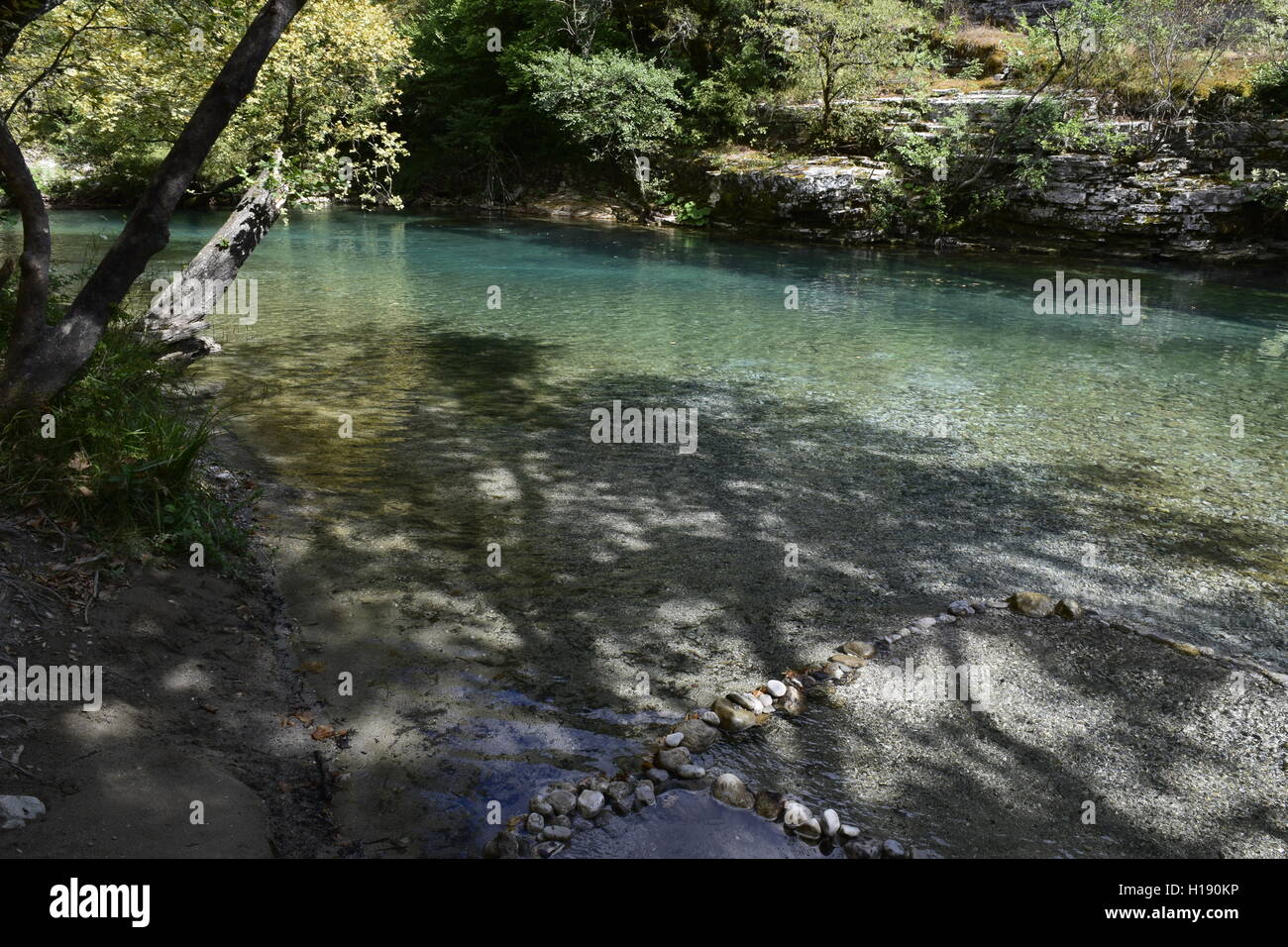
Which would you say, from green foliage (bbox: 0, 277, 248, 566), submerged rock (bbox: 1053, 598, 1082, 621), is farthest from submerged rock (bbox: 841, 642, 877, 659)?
green foliage (bbox: 0, 277, 248, 566)

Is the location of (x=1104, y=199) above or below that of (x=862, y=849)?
above

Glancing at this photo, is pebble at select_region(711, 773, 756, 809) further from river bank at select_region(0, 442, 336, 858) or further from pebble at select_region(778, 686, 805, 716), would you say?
river bank at select_region(0, 442, 336, 858)

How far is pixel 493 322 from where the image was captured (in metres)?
14.6

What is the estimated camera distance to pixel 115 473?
490 cm

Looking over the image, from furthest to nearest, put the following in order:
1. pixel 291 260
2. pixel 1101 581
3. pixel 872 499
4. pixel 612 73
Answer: pixel 612 73 → pixel 291 260 → pixel 872 499 → pixel 1101 581

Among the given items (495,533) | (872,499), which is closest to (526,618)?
(495,533)

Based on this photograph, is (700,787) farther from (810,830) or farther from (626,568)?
(626,568)

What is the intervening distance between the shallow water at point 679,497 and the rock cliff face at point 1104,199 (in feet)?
28.1

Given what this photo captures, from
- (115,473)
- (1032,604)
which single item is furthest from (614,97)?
(1032,604)

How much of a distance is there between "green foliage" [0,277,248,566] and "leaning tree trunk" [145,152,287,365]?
3673 mm

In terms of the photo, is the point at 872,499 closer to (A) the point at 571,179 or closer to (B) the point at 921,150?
(B) the point at 921,150

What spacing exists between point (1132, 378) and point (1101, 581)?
23.7 feet

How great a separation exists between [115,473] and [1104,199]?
25.9 metres

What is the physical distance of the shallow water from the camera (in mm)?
4410
